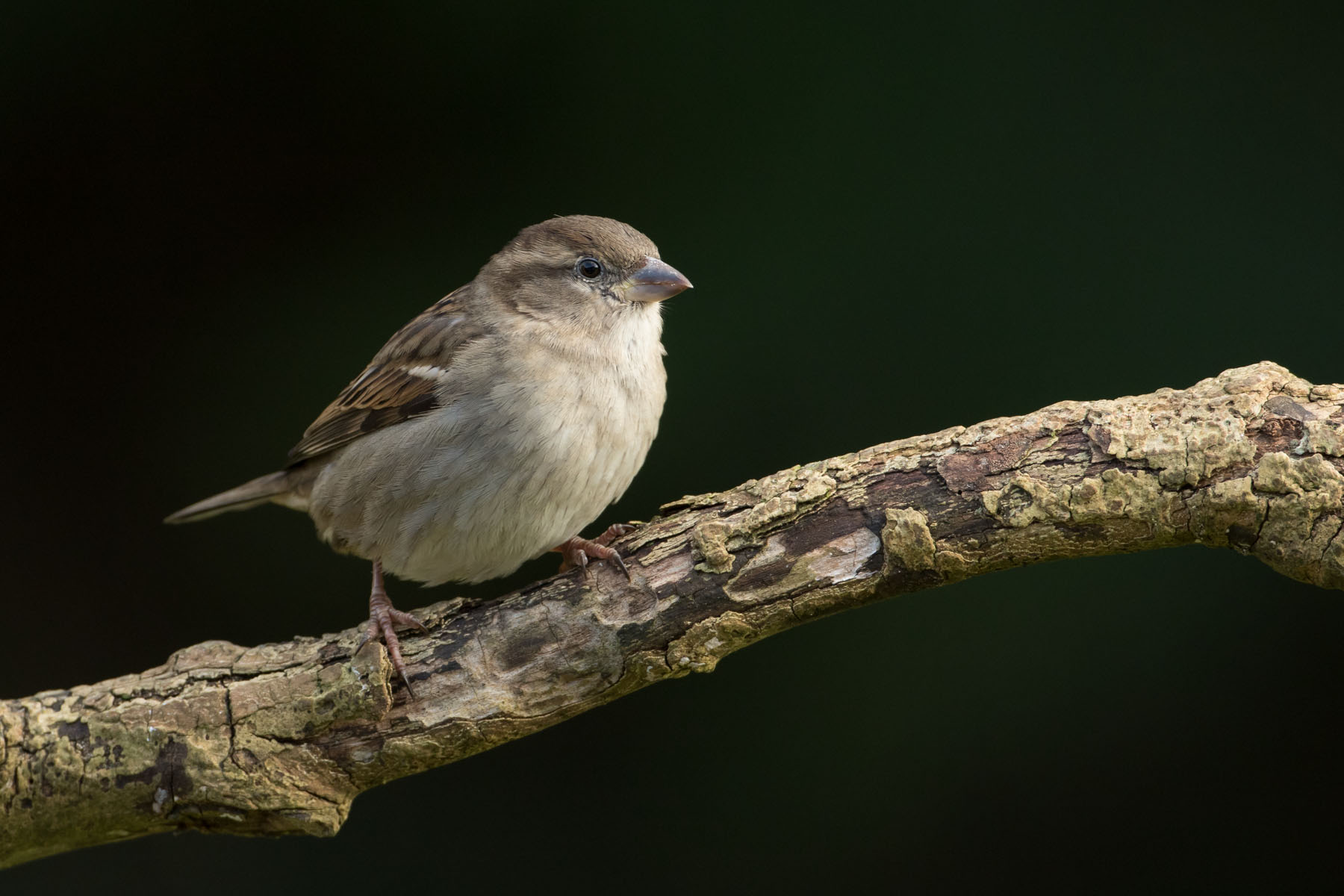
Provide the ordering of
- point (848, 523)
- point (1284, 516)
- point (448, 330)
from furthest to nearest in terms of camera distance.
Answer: point (448, 330), point (848, 523), point (1284, 516)

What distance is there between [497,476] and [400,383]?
1.72 feet

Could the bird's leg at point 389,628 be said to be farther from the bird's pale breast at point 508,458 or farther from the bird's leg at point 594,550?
the bird's leg at point 594,550

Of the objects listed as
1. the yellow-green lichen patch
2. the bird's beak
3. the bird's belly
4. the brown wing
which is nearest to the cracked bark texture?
the yellow-green lichen patch

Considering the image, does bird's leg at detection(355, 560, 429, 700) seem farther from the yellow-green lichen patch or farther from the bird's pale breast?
the yellow-green lichen patch

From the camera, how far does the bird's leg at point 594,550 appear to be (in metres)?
2.27

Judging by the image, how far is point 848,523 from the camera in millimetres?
2098

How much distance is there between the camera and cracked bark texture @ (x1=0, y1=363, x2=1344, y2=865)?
197cm

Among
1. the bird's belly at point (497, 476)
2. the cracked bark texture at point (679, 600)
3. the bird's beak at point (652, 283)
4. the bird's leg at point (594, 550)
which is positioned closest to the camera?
the cracked bark texture at point (679, 600)

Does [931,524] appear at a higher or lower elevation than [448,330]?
lower

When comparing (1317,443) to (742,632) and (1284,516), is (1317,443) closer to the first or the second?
(1284,516)

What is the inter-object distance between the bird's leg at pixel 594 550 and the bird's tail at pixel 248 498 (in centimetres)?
110

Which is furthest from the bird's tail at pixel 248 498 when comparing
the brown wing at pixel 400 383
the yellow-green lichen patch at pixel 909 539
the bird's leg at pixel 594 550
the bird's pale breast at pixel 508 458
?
the yellow-green lichen patch at pixel 909 539

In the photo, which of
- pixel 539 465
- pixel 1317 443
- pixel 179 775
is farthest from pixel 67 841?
pixel 1317 443

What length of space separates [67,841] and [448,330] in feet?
4.79
